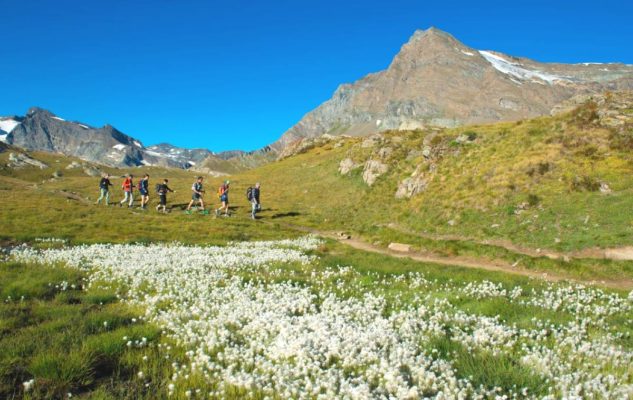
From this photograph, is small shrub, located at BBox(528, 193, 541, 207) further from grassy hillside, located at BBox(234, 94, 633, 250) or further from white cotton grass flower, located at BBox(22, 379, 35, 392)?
white cotton grass flower, located at BBox(22, 379, 35, 392)

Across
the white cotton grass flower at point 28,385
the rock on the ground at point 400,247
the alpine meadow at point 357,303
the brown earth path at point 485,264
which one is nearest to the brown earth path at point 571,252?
the alpine meadow at point 357,303

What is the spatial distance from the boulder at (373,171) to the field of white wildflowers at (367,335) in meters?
40.2

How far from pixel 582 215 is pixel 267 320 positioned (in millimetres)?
22071

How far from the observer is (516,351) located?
8273 mm

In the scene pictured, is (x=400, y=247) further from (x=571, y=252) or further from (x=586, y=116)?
(x=586, y=116)

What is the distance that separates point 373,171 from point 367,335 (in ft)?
158

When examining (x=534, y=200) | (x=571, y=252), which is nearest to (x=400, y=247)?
(x=571, y=252)

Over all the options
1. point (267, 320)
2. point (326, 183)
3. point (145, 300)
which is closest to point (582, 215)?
point (267, 320)

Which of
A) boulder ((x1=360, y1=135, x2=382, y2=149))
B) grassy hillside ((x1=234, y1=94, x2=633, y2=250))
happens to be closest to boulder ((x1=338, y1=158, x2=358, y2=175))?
boulder ((x1=360, y1=135, x2=382, y2=149))

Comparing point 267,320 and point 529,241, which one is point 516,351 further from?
point 529,241

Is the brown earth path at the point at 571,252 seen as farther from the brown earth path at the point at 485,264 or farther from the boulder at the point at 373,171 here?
the boulder at the point at 373,171

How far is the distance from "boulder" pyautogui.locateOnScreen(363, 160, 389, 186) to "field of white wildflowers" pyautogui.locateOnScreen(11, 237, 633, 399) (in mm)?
40195

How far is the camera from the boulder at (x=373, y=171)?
55031 millimetres

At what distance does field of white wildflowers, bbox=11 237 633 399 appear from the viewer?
679 centimetres
